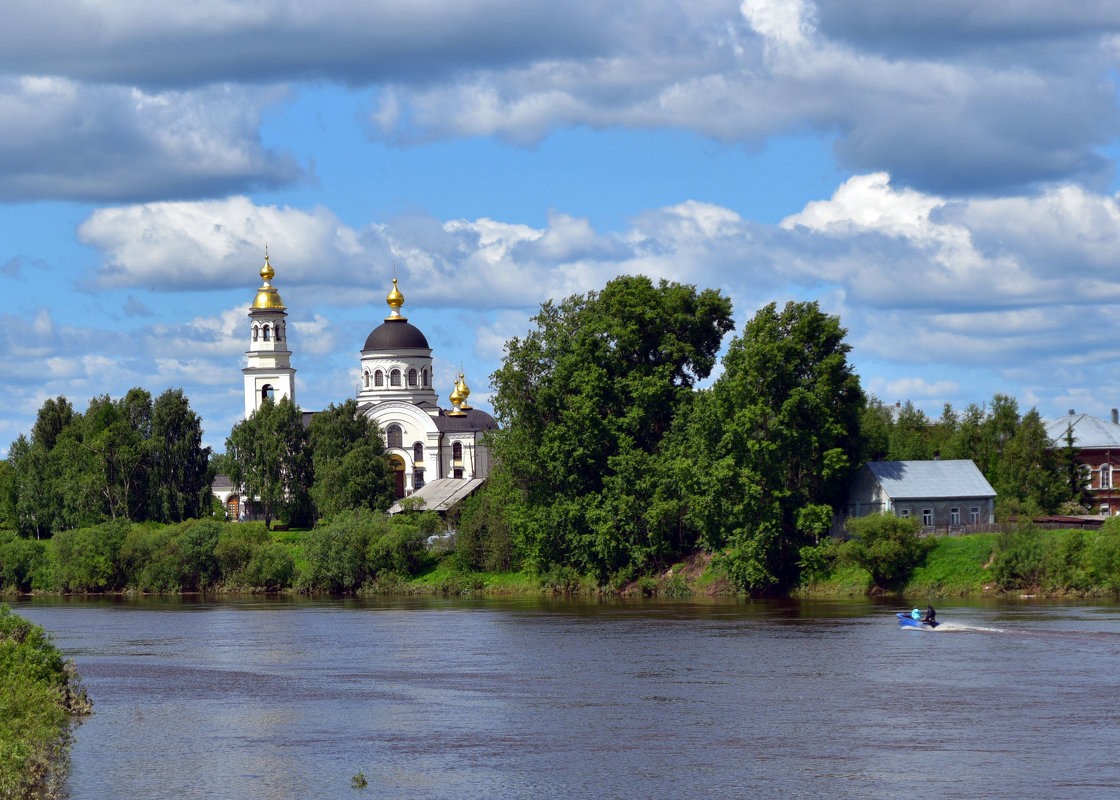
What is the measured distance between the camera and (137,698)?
121 ft

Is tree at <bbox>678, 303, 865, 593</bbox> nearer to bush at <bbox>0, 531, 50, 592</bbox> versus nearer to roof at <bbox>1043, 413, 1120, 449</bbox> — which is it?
roof at <bbox>1043, 413, 1120, 449</bbox>

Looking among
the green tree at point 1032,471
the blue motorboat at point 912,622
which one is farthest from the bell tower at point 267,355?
the blue motorboat at point 912,622

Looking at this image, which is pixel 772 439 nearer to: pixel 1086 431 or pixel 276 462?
pixel 1086 431

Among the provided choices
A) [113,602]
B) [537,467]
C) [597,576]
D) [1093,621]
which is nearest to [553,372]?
[537,467]

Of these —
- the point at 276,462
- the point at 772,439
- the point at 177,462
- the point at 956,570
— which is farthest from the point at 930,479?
the point at 177,462

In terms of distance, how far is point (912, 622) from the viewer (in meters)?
48.0

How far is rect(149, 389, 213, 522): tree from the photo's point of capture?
97750mm

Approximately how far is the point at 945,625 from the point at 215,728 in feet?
80.6

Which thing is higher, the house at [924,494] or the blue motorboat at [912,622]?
the house at [924,494]

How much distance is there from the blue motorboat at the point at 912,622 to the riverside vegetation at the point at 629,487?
11.8 meters

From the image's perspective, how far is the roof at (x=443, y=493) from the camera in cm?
9506

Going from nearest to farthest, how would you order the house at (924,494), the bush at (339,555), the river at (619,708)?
the river at (619,708), the house at (924,494), the bush at (339,555)

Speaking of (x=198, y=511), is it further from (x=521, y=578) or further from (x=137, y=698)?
(x=137, y=698)

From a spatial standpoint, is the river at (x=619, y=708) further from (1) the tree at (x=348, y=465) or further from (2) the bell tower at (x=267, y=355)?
(2) the bell tower at (x=267, y=355)
